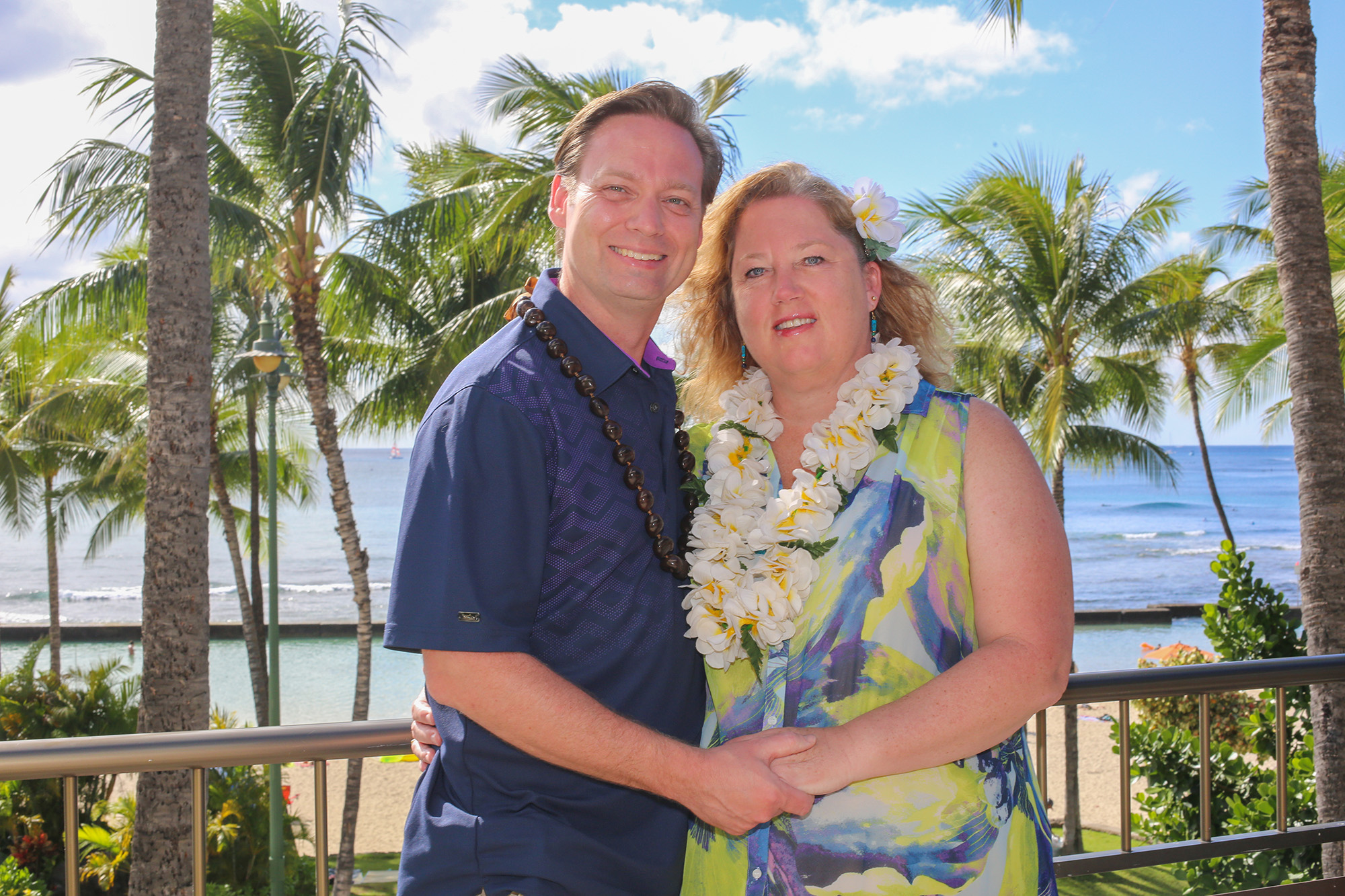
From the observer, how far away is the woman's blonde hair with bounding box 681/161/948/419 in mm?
2213

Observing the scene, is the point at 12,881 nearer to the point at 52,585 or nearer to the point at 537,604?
the point at 537,604

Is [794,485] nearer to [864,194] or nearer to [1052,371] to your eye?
[864,194]

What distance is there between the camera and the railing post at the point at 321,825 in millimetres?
2305

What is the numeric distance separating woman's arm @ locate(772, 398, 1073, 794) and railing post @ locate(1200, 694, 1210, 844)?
1.70 metres

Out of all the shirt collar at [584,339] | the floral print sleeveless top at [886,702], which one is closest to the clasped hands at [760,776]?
the floral print sleeveless top at [886,702]

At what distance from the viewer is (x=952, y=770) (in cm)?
183

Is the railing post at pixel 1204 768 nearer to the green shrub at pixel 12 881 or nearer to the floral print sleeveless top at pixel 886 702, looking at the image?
the floral print sleeveless top at pixel 886 702

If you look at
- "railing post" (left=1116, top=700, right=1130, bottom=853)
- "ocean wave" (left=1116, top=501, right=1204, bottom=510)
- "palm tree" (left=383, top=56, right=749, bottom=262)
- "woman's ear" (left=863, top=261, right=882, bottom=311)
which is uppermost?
"palm tree" (left=383, top=56, right=749, bottom=262)

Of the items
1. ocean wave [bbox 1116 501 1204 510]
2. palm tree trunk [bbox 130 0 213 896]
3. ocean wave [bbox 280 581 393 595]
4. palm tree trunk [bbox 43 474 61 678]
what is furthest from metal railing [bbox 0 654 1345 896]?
ocean wave [bbox 1116 501 1204 510]

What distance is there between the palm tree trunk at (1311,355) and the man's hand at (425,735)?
Answer: 5889 millimetres

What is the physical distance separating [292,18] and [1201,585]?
44892 mm

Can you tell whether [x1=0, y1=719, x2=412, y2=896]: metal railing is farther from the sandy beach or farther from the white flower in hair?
the sandy beach

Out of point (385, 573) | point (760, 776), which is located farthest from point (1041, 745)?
point (385, 573)

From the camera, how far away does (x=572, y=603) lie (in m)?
1.77
